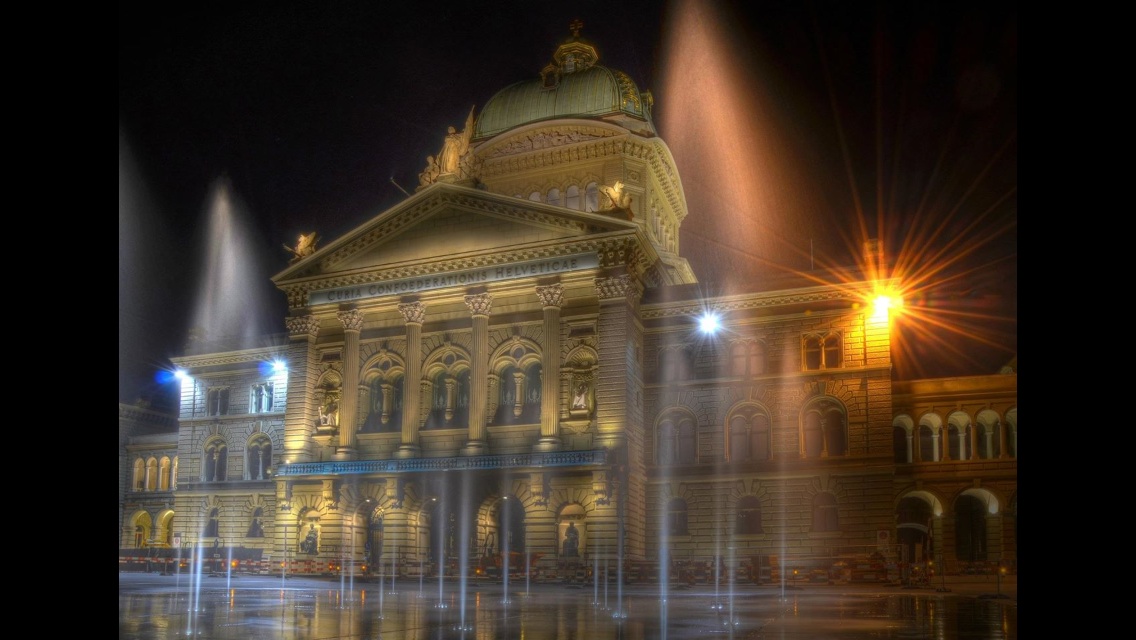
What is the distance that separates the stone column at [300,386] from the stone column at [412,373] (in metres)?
5.30

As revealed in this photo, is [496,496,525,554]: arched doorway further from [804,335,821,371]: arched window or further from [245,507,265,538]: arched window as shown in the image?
[245,507,265,538]: arched window

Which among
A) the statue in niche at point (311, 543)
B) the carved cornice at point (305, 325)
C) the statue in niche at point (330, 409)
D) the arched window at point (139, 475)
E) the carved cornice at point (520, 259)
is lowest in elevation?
the statue in niche at point (311, 543)

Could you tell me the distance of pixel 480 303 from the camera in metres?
46.9

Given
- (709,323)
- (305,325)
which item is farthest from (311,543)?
(709,323)

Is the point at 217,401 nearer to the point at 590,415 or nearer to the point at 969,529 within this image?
the point at 590,415

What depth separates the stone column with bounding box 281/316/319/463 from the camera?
49906 mm

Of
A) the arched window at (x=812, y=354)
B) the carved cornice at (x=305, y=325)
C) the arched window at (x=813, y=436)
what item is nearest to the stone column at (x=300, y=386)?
the carved cornice at (x=305, y=325)

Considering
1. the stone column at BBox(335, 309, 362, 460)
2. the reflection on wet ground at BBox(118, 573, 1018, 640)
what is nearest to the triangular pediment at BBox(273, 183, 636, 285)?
the stone column at BBox(335, 309, 362, 460)

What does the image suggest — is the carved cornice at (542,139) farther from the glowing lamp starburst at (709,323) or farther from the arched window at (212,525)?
the arched window at (212,525)

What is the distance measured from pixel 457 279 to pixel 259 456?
17689 millimetres

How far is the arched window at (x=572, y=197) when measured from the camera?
5791cm

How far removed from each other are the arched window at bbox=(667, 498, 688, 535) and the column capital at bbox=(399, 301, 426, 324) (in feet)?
48.7

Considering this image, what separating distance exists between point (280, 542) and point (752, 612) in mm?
32290
